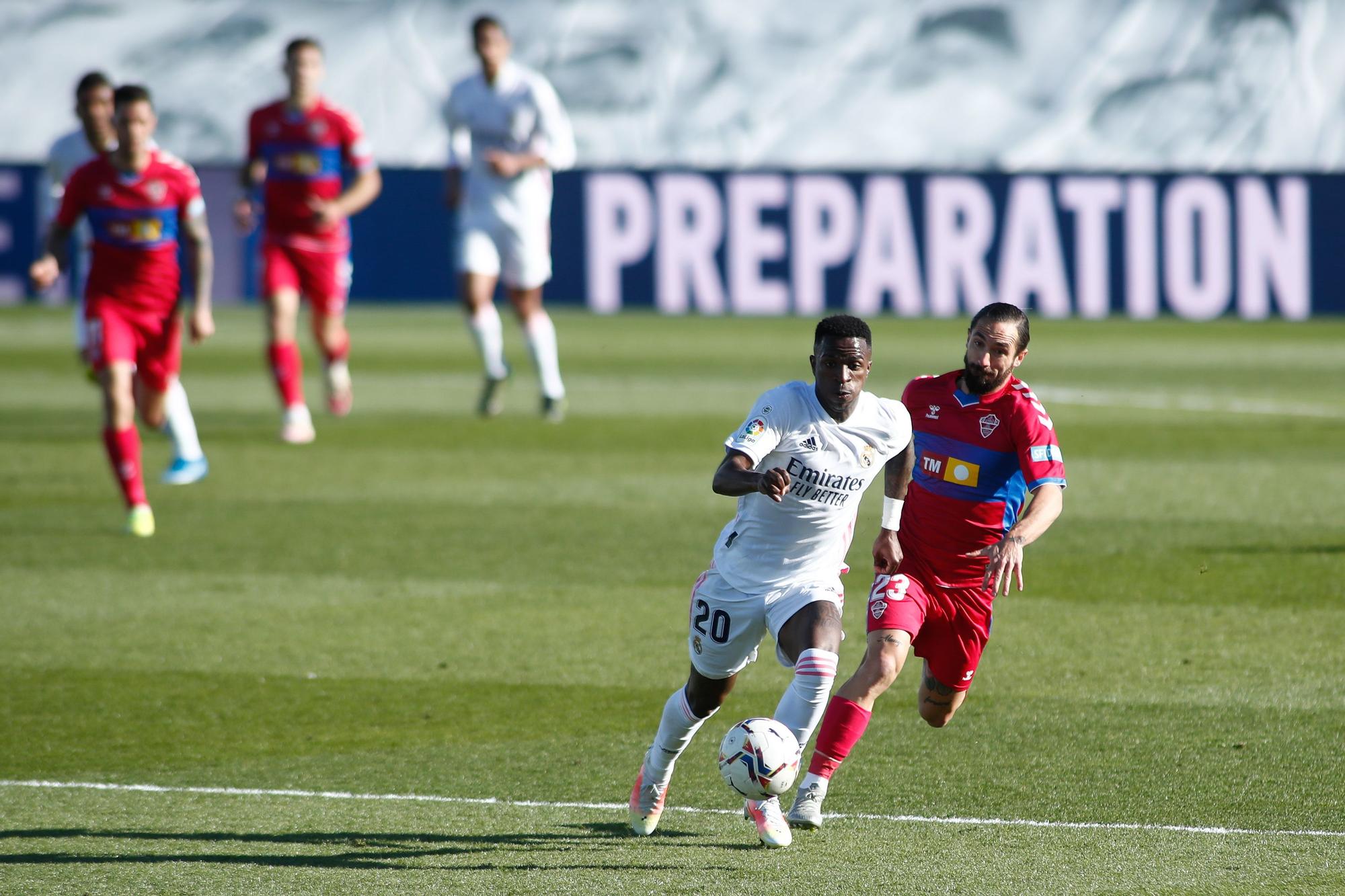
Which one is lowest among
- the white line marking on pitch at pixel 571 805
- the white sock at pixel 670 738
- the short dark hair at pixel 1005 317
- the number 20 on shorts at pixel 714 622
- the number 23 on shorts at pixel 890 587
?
→ the white line marking on pitch at pixel 571 805

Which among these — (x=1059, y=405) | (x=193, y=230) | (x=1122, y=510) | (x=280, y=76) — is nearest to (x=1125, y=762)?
(x=1122, y=510)

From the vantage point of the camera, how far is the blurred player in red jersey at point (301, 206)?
1227 cm

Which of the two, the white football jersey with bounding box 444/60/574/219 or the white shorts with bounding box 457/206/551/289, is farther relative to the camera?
the white shorts with bounding box 457/206/551/289

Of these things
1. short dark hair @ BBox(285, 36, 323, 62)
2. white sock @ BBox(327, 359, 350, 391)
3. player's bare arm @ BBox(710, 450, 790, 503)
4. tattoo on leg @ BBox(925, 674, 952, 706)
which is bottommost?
white sock @ BBox(327, 359, 350, 391)

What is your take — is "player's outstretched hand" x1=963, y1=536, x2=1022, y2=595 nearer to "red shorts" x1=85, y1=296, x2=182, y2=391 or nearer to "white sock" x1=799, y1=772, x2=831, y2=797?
"white sock" x1=799, y1=772, x2=831, y2=797

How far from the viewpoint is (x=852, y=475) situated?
194 inches

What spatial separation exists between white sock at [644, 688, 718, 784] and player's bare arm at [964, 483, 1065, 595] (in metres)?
0.85

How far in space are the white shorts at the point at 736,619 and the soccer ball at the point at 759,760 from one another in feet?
1.01

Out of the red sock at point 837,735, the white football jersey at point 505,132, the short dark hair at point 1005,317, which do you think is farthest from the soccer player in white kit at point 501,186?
the red sock at point 837,735

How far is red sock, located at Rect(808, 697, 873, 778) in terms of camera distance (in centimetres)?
495

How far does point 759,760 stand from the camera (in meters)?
4.51

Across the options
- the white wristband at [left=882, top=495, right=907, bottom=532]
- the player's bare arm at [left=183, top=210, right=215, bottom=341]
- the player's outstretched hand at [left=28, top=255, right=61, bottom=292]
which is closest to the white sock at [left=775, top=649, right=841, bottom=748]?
the white wristband at [left=882, top=495, right=907, bottom=532]

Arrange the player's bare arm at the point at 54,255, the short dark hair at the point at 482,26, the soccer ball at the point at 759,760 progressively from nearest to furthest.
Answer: the soccer ball at the point at 759,760 → the player's bare arm at the point at 54,255 → the short dark hair at the point at 482,26

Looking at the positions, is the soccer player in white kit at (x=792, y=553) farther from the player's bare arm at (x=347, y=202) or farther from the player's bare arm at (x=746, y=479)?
the player's bare arm at (x=347, y=202)
